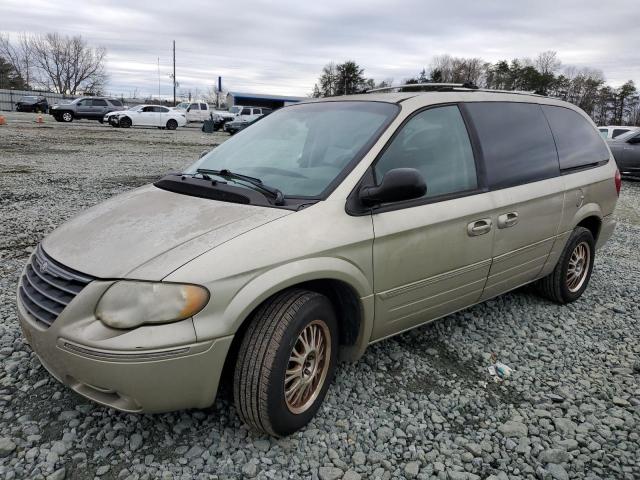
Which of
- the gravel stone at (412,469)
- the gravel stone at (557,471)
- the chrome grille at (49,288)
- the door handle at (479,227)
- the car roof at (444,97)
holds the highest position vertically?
the car roof at (444,97)

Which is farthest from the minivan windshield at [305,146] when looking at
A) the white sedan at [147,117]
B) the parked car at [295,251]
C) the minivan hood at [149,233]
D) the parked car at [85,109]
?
the parked car at [85,109]

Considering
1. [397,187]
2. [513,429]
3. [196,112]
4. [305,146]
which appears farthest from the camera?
[196,112]

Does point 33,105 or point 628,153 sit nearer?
point 628,153

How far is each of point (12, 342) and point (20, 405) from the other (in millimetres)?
769

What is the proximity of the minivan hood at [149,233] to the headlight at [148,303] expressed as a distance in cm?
6

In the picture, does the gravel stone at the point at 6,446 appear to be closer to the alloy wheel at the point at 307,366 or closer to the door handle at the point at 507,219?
the alloy wheel at the point at 307,366

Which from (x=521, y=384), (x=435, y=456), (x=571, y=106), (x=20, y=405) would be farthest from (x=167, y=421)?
(x=571, y=106)

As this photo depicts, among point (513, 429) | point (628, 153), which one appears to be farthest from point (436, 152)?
point (628, 153)

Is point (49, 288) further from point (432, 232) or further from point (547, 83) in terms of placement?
point (547, 83)

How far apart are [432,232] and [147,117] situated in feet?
104

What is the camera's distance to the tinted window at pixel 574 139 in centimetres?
397

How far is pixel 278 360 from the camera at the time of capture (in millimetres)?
2215

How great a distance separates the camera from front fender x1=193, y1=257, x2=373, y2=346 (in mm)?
2062

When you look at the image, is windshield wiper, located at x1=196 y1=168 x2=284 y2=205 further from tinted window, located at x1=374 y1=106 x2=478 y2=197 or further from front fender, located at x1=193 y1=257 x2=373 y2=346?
tinted window, located at x1=374 y1=106 x2=478 y2=197
